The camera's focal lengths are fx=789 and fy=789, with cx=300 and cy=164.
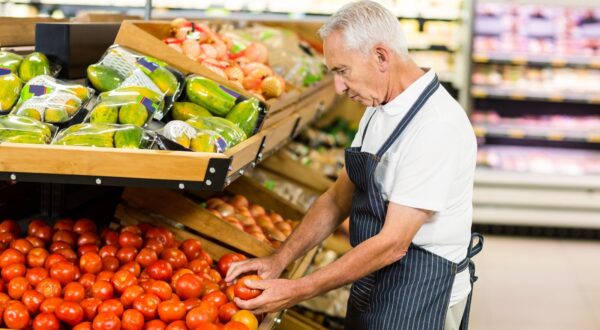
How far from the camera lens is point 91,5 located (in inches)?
290

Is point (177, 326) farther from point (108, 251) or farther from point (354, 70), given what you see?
point (354, 70)

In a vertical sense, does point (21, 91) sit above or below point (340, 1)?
above

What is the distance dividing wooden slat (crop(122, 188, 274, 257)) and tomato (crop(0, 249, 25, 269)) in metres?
0.55

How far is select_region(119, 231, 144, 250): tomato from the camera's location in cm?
237

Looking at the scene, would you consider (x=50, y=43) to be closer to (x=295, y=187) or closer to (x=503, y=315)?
(x=295, y=187)

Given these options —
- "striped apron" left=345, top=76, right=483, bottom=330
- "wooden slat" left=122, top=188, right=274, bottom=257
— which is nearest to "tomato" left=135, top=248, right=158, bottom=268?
"wooden slat" left=122, top=188, right=274, bottom=257

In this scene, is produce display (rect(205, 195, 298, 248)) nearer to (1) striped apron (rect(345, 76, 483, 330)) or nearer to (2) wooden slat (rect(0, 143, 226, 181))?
(1) striped apron (rect(345, 76, 483, 330))

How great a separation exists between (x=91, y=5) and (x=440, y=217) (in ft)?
19.3

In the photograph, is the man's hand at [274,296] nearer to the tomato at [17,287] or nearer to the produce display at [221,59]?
the tomato at [17,287]

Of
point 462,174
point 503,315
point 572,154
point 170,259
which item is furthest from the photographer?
point 572,154

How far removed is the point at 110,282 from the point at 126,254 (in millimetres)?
201

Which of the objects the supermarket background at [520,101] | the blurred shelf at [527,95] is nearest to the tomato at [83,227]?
the supermarket background at [520,101]

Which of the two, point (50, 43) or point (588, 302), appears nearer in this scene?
point (50, 43)

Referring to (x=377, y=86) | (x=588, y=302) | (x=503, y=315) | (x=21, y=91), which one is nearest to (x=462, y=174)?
(x=377, y=86)
